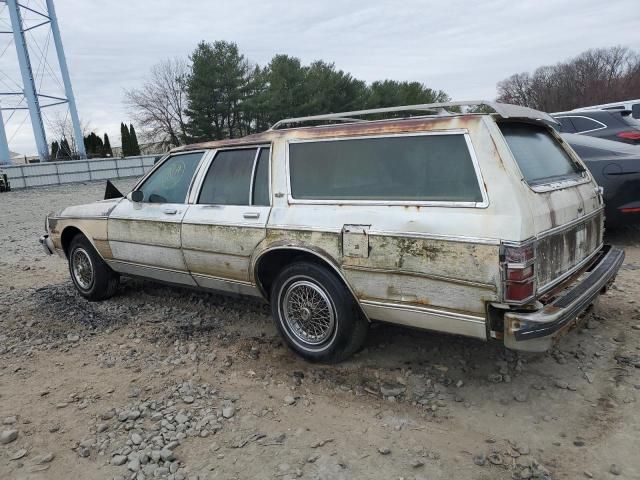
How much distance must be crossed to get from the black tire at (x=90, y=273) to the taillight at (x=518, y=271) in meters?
4.36

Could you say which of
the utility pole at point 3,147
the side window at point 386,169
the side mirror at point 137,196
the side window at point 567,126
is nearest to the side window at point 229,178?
the side window at point 386,169

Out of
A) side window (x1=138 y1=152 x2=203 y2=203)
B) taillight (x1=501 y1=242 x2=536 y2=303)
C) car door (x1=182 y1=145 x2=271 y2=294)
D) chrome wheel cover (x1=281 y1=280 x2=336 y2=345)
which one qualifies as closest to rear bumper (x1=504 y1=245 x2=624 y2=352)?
taillight (x1=501 y1=242 x2=536 y2=303)

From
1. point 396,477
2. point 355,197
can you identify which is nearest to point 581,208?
point 355,197

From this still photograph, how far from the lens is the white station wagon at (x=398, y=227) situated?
2.83m

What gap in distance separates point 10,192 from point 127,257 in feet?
77.6

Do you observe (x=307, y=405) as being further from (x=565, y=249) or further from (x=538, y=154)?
(x=538, y=154)

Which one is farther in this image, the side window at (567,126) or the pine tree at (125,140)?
the pine tree at (125,140)

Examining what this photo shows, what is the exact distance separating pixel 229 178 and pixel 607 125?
6369 mm

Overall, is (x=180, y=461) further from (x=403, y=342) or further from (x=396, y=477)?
(x=403, y=342)

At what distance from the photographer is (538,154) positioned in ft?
11.4

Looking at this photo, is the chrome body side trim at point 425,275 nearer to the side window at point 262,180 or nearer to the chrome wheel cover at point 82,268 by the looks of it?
the side window at point 262,180

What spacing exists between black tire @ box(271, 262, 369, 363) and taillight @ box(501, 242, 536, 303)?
3.62 feet

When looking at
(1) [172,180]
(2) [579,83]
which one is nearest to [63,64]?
(1) [172,180]

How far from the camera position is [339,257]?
338cm
